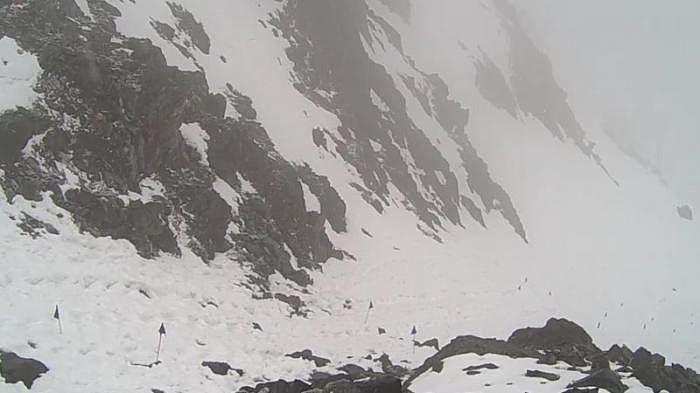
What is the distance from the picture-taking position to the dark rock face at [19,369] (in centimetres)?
1392

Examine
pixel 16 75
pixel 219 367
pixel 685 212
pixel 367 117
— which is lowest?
pixel 219 367

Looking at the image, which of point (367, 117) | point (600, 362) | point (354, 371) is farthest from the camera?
point (367, 117)

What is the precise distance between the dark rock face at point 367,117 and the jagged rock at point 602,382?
28.0 m

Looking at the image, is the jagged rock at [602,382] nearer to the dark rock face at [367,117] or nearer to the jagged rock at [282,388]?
the jagged rock at [282,388]

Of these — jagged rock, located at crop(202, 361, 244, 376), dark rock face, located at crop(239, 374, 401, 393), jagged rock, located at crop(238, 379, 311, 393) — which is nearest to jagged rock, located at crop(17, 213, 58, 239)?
jagged rock, located at crop(202, 361, 244, 376)

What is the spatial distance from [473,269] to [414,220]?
612cm

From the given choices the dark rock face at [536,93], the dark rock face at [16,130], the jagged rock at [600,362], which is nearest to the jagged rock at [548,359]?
the jagged rock at [600,362]

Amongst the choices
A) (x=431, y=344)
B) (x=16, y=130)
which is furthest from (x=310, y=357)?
(x=16, y=130)

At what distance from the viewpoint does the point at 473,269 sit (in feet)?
141

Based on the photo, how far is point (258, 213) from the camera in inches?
1175

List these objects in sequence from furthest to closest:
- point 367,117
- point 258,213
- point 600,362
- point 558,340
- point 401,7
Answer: point 401,7
point 367,117
point 258,213
point 558,340
point 600,362

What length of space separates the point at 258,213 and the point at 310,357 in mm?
10253

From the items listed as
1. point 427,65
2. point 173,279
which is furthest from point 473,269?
point 427,65

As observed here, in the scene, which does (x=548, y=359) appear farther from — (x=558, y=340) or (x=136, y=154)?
(x=136, y=154)
